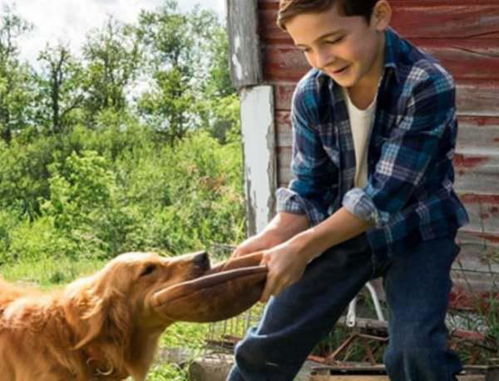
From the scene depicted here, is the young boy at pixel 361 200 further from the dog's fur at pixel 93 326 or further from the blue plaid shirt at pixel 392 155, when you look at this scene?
the dog's fur at pixel 93 326

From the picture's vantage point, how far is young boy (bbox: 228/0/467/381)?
3.49 m

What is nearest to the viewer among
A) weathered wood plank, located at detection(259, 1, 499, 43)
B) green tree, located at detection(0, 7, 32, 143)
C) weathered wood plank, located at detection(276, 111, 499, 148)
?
weathered wood plank, located at detection(259, 1, 499, 43)

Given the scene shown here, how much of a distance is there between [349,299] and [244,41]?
2.99 metres

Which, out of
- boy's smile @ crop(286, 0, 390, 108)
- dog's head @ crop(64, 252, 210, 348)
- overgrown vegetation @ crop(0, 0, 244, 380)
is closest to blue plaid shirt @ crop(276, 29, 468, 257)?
boy's smile @ crop(286, 0, 390, 108)

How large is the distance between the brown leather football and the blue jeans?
1.07 feet

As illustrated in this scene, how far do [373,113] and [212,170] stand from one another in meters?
9.44

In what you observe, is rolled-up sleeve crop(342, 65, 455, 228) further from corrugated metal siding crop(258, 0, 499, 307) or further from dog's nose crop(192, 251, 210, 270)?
corrugated metal siding crop(258, 0, 499, 307)

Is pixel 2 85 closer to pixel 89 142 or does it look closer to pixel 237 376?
pixel 89 142

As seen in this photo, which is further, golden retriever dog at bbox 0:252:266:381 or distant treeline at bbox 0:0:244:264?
distant treeline at bbox 0:0:244:264

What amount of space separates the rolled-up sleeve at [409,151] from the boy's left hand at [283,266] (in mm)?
245

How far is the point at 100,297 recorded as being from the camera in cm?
396

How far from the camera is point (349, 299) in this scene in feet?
12.9

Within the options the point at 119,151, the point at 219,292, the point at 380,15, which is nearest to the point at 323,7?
the point at 380,15

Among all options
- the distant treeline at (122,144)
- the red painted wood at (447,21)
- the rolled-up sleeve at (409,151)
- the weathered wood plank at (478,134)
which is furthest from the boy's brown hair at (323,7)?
the distant treeline at (122,144)
